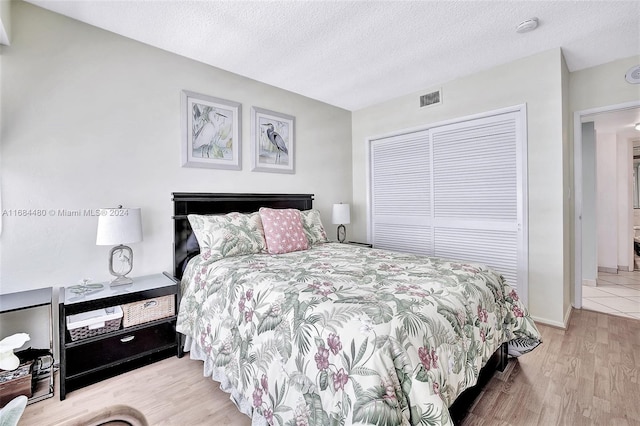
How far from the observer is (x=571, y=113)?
3096 mm

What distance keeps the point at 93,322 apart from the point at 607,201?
21.8 feet

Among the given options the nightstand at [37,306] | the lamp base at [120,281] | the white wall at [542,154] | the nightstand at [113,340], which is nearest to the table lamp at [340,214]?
the white wall at [542,154]

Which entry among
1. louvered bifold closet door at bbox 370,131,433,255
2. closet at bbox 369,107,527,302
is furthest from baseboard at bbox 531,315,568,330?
louvered bifold closet door at bbox 370,131,433,255

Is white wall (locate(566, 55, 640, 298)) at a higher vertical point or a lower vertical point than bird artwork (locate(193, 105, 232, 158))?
higher

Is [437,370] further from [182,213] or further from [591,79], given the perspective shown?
[591,79]

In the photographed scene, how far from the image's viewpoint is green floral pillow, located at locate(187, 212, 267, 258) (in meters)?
2.40

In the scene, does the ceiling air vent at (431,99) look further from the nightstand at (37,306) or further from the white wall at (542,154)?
the nightstand at (37,306)

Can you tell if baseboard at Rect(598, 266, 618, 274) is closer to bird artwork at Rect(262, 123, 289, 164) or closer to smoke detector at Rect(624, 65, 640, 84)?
smoke detector at Rect(624, 65, 640, 84)

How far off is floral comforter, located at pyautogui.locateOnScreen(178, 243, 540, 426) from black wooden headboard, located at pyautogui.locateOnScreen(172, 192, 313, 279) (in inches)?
21.1

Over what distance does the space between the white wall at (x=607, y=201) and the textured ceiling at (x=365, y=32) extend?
7.98 feet

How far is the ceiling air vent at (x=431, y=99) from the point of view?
3404 millimetres

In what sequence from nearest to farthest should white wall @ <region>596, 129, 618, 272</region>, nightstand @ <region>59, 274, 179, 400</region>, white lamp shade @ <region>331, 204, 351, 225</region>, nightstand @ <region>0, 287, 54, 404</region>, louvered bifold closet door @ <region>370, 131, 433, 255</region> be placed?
nightstand @ <region>0, 287, 54, 404</region>, nightstand @ <region>59, 274, 179, 400</region>, louvered bifold closet door @ <region>370, 131, 433, 255</region>, white lamp shade @ <region>331, 204, 351, 225</region>, white wall @ <region>596, 129, 618, 272</region>

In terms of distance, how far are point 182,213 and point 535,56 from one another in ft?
11.6

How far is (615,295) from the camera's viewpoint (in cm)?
360
